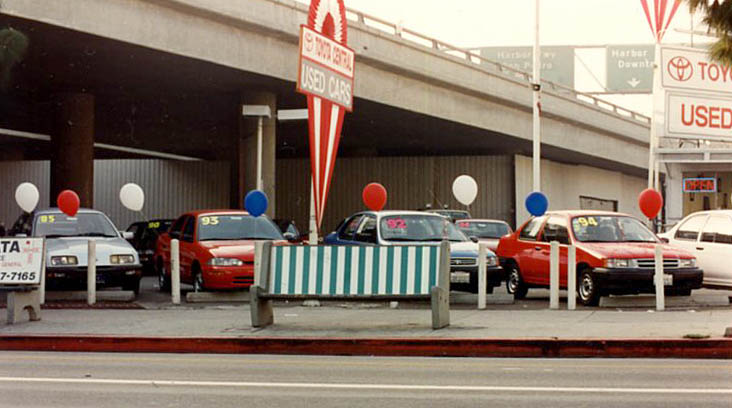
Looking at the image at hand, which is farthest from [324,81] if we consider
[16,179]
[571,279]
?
[16,179]

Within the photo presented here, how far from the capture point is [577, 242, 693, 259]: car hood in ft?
58.7

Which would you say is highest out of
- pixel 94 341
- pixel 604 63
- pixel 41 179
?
pixel 604 63

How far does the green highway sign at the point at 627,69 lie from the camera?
6444cm

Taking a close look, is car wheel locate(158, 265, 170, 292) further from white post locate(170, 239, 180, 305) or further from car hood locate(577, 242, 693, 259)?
car hood locate(577, 242, 693, 259)

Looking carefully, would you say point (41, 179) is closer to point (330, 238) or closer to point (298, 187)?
point (298, 187)

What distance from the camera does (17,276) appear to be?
15.2 meters

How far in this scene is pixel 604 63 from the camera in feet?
212

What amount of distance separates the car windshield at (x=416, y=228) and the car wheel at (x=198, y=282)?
336 cm

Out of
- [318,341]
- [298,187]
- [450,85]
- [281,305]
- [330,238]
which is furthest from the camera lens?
[298,187]

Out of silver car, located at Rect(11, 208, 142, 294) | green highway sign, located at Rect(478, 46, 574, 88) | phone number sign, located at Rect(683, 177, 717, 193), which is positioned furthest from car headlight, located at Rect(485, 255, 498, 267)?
green highway sign, located at Rect(478, 46, 574, 88)

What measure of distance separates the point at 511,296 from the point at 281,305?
12.8 feet

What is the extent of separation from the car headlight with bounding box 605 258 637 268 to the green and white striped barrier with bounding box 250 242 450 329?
4825mm

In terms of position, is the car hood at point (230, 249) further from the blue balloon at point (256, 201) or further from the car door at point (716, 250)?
the car door at point (716, 250)

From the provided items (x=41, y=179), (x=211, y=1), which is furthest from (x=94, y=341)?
(x=41, y=179)
